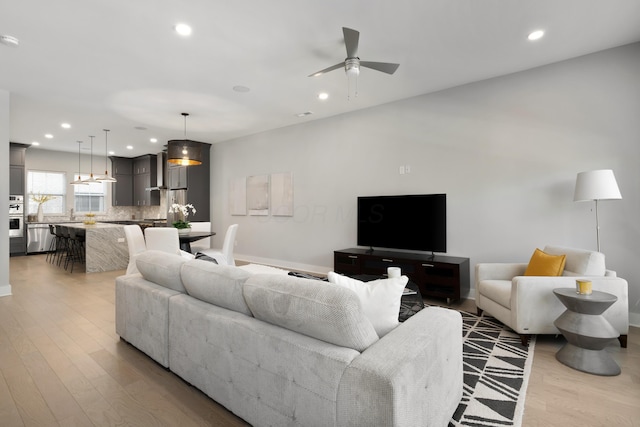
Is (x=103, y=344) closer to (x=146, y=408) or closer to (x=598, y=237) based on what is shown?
(x=146, y=408)

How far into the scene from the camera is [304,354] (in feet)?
4.78

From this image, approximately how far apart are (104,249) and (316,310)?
20.8ft

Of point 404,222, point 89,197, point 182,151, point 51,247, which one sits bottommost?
point 51,247

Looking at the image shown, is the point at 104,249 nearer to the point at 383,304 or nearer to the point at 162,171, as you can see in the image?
the point at 162,171

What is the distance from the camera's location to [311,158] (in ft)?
20.0

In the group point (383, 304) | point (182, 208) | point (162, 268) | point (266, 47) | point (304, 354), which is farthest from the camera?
point (182, 208)

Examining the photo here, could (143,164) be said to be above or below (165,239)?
above

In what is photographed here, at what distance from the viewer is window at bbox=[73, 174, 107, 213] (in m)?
9.34

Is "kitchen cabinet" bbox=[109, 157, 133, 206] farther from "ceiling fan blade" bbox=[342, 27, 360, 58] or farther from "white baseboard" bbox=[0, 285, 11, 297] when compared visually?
"ceiling fan blade" bbox=[342, 27, 360, 58]

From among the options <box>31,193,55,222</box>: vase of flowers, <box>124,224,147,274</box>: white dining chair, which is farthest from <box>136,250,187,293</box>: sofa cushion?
<box>31,193,55,222</box>: vase of flowers

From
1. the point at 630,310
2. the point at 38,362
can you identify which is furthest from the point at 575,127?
the point at 38,362

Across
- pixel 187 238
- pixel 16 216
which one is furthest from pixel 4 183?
pixel 16 216

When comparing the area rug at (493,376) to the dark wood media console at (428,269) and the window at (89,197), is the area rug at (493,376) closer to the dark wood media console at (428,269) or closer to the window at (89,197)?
the dark wood media console at (428,269)

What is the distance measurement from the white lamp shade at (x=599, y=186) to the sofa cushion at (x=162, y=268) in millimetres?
3692
